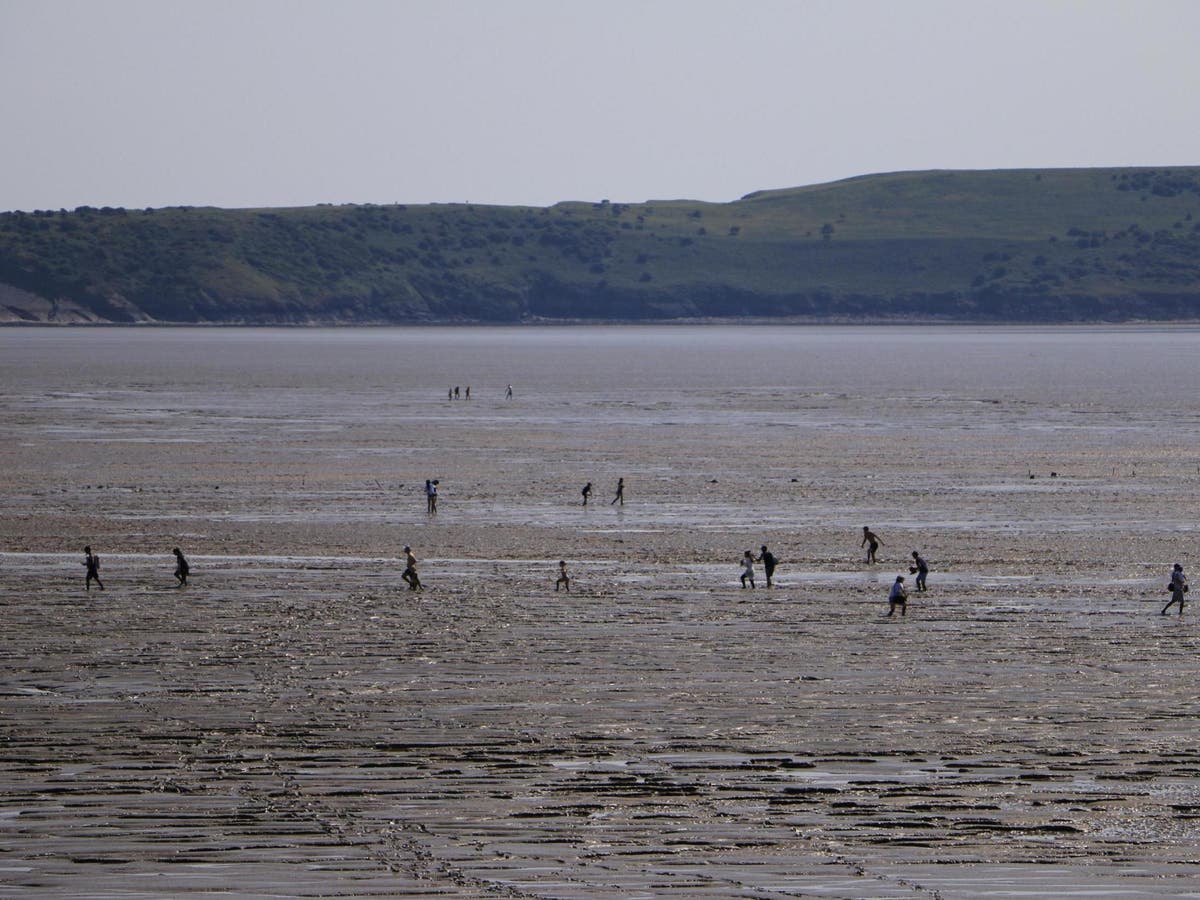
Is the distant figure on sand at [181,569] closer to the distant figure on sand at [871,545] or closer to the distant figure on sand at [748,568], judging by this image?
the distant figure on sand at [748,568]

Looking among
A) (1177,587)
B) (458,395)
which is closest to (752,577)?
(1177,587)

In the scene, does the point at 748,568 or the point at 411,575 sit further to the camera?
the point at 748,568

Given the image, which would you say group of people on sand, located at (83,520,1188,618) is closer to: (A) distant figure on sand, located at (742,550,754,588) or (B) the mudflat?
(A) distant figure on sand, located at (742,550,754,588)

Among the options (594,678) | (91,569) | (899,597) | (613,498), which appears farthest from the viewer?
(613,498)

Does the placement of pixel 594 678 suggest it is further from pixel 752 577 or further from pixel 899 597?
pixel 752 577

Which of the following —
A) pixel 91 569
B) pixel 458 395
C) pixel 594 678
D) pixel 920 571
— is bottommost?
pixel 594 678

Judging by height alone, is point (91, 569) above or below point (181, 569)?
above

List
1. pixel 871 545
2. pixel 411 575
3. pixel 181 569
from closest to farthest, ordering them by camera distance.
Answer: pixel 411 575
pixel 181 569
pixel 871 545

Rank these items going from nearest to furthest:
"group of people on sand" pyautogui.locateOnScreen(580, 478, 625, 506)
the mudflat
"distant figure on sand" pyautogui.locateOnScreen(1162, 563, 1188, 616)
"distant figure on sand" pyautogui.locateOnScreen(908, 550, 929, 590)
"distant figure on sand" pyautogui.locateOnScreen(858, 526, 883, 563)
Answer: the mudflat < "distant figure on sand" pyautogui.locateOnScreen(1162, 563, 1188, 616) < "distant figure on sand" pyautogui.locateOnScreen(908, 550, 929, 590) < "distant figure on sand" pyautogui.locateOnScreen(858, 526, 883, 563) < "group of people on sand" pyautogui.locateOnScreen(580, 478, 625, 506)

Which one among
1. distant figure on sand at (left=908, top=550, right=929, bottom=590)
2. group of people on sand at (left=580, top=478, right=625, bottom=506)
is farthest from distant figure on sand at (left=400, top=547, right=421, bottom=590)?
group of people on sand at (left=580, top=478, right=625, bottom=506)

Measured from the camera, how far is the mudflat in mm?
14492

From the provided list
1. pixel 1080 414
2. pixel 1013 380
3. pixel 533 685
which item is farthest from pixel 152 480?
pixel 1013 380

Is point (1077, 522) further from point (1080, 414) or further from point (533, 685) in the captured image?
point (1080, 414)

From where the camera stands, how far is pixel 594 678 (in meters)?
21.9
